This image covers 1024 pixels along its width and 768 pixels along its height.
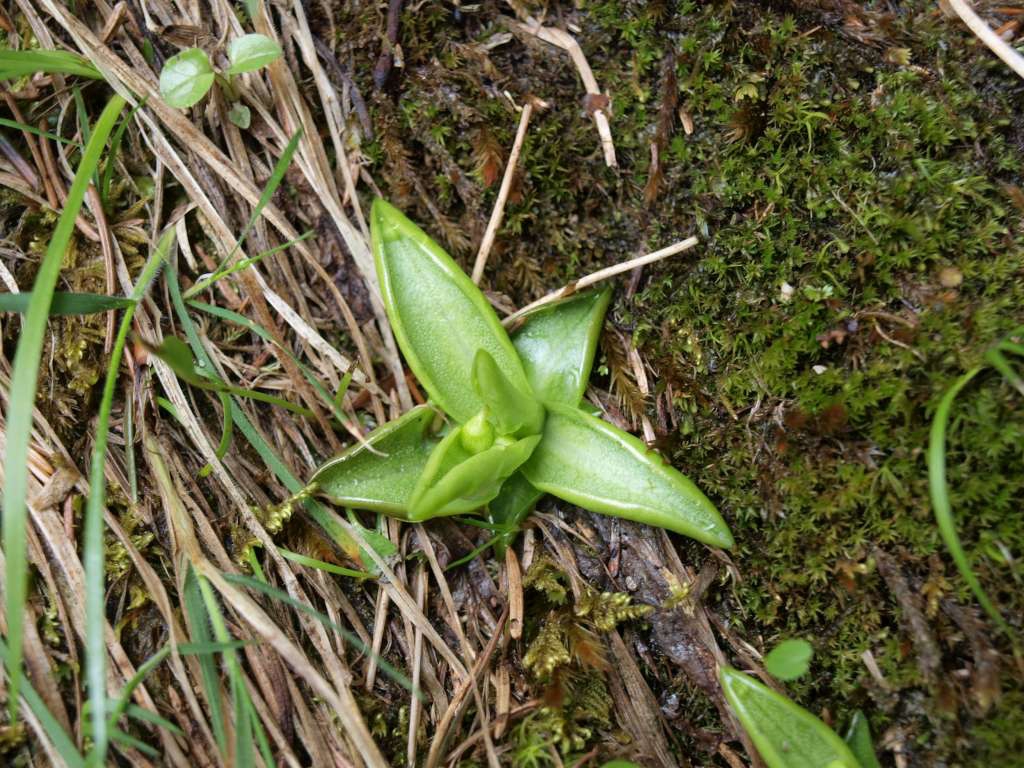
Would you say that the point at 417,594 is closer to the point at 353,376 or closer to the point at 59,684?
the point at 353,376

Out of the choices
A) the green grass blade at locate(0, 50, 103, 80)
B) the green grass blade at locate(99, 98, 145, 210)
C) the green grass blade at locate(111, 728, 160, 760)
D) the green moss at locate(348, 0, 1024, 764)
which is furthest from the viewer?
the green grass blade at locate(99, 98, 145, 210)

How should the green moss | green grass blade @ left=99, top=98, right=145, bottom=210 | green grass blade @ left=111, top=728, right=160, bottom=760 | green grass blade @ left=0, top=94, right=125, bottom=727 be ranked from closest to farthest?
green grass blade @ left=0, top=94, right=125, bottom=727 → green grass blade @ left=111, top=728, right=160, bottom=760 → the green moss → green grass blade @ left=99, top=98, right=145, bottom=210

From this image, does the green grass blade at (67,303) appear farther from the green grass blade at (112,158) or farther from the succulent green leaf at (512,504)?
the succulent green leaf at (512,504)

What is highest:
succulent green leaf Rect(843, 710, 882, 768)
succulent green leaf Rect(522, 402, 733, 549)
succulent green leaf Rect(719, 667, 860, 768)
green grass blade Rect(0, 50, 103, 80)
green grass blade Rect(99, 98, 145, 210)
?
green grass blade Rect(0, 50, 103, 80)

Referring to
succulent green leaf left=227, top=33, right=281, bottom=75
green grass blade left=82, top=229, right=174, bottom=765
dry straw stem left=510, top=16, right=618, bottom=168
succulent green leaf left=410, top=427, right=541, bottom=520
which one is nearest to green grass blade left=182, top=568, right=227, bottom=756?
green grass blade left=82, top=229, right=174, bottom=765

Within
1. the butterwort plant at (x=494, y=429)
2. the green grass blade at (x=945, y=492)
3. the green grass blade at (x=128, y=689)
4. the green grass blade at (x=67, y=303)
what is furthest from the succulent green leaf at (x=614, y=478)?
the green grass blade at (x=67, y=303)

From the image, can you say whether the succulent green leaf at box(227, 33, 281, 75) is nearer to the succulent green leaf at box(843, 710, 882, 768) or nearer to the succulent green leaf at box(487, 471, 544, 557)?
the succulent green leaf at box(487, 471, 544, 557)

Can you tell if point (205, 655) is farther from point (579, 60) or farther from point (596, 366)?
point (579, 60)
